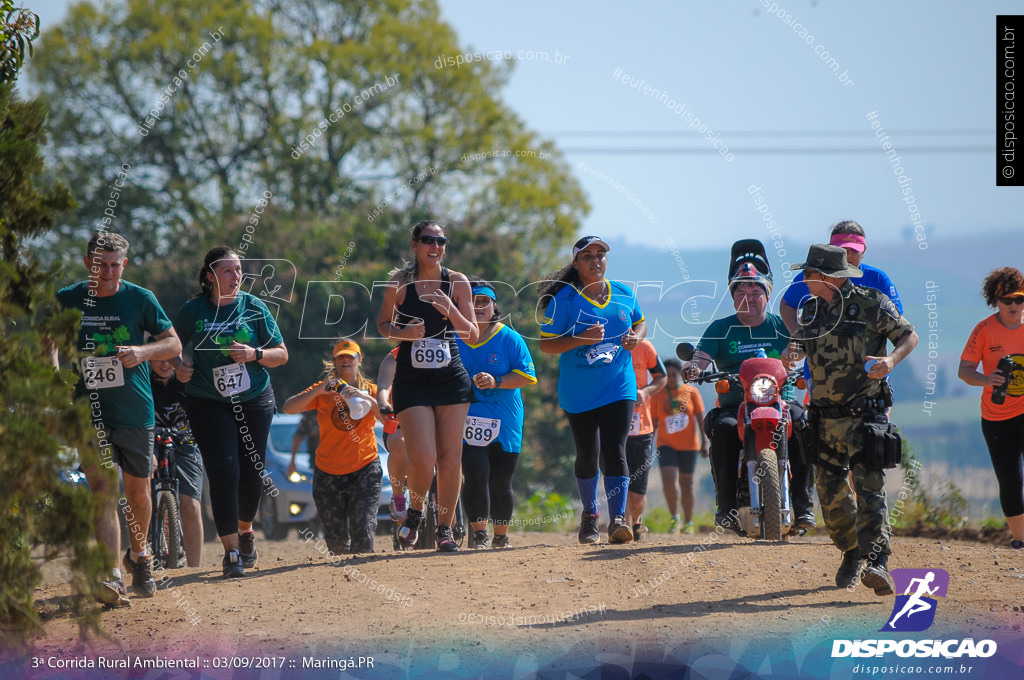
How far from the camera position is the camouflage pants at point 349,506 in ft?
28.5

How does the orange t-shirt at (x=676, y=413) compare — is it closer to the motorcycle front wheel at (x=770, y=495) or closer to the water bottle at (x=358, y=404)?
the motorcycle front wheel at (x=770, y=495)

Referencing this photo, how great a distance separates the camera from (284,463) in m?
14.6

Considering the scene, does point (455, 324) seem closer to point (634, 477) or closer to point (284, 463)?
point (634, 477)

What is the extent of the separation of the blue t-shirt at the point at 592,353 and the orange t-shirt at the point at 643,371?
5.84 ft

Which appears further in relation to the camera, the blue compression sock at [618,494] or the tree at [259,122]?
the tree at [259,122]

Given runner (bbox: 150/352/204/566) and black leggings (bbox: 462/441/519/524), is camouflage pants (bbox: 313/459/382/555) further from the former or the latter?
A: runner (bbox: 150/352/204/566)

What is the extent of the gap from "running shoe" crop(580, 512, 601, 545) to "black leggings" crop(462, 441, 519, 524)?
762mm

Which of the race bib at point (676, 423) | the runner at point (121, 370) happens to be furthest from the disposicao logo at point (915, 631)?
the race bib at point (676, 423)

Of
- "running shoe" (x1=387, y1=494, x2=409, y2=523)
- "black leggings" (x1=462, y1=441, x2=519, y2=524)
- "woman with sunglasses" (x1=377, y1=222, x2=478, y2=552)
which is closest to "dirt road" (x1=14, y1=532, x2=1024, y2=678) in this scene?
"woman with sunglasses" (x1=377, y1=222, x2=478, y2=552)

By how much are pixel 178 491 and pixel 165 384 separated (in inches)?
34.6

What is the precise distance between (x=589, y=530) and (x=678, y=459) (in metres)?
4.92

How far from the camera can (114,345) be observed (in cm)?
649

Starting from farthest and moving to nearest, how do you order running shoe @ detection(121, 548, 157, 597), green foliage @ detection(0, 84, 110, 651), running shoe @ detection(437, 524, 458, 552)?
running shoe @ detection(437, 524, 458, 552)
running shoe @ detection(121, 548, 157, 597)
green foliage @ detection(0, 84, 110, 651)

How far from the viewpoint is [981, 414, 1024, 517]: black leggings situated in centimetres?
840
